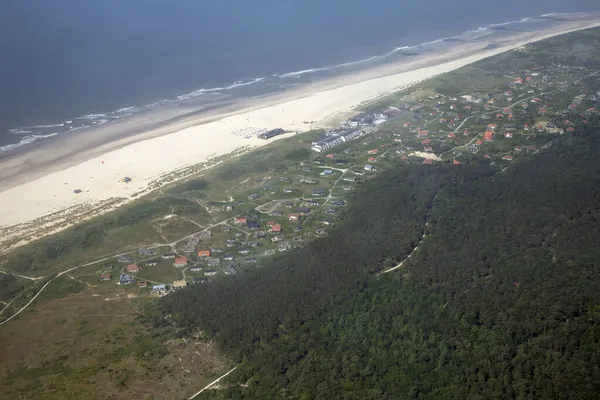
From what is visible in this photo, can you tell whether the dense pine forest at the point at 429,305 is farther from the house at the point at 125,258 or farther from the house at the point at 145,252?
the house at the point at 145,252

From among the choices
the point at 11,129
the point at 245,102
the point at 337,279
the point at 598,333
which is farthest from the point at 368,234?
the point at 11,129

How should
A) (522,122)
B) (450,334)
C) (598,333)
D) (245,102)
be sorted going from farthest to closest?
(245,102) < (522,122) < (450,334) < (598,333)

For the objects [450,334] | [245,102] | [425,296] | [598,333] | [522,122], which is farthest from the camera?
[245,102]

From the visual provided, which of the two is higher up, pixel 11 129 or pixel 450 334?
pixel 11 129

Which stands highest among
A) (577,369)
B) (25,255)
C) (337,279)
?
(25,255)

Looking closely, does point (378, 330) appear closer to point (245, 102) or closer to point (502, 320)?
point (502, 320)

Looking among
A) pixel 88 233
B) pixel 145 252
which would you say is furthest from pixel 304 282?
pixel 88 233
